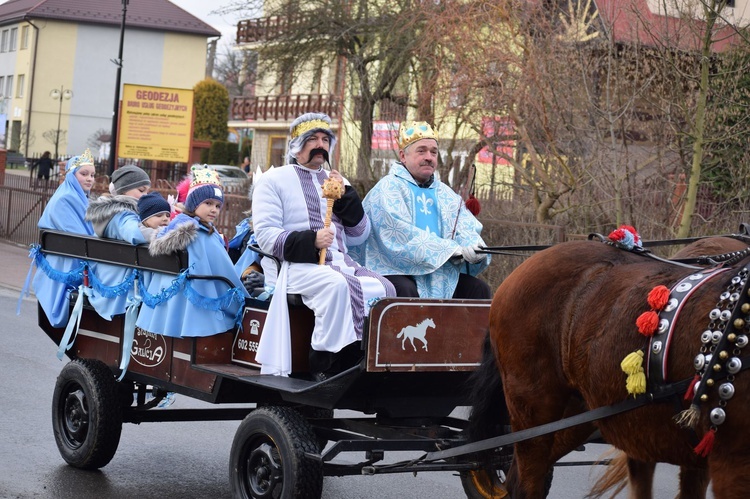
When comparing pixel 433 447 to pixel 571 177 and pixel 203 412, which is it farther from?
pixel 571 177

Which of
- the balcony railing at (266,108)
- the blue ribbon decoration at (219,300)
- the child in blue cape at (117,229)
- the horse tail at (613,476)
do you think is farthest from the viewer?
the balcony railing at (266,108)

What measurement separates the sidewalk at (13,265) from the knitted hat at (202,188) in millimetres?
10059

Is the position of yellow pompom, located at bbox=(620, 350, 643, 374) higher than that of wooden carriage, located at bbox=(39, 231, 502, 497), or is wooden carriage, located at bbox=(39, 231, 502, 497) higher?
yellow pompom, located at bbox=(620, 350, 643, 374)

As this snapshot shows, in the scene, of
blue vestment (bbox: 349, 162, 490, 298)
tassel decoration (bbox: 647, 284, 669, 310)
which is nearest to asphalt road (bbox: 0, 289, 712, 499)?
blue vestment (bbox: 349, 162, 490, 298)

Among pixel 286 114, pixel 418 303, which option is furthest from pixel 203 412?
pixel 286 114

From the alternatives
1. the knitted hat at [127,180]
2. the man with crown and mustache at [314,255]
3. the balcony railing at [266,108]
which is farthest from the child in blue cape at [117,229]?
the balcony railing at [266,108]

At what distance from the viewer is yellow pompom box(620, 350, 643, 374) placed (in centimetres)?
387

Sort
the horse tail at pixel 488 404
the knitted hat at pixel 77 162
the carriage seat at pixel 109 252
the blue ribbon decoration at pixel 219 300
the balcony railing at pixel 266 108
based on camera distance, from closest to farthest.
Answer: the horse tail at pixel 488 404
the blue ribbon decoration at pixel 219 300
the carriage seat at pixel 109 252
the knitted hat at pixel 77 162
the balcony railing at pixel 266 108

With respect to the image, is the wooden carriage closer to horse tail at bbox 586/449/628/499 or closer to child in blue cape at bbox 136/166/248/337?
child in blue cape at bbox 136/166/248/337

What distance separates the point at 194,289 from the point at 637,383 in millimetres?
2614

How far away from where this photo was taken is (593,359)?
416cm

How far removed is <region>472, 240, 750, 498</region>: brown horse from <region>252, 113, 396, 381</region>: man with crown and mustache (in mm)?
878

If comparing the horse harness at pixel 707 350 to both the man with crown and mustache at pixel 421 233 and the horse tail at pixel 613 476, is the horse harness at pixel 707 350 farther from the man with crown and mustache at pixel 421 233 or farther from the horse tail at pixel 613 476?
the man with crown and mustache at pixel 421 233

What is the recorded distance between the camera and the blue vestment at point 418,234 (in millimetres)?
5855
